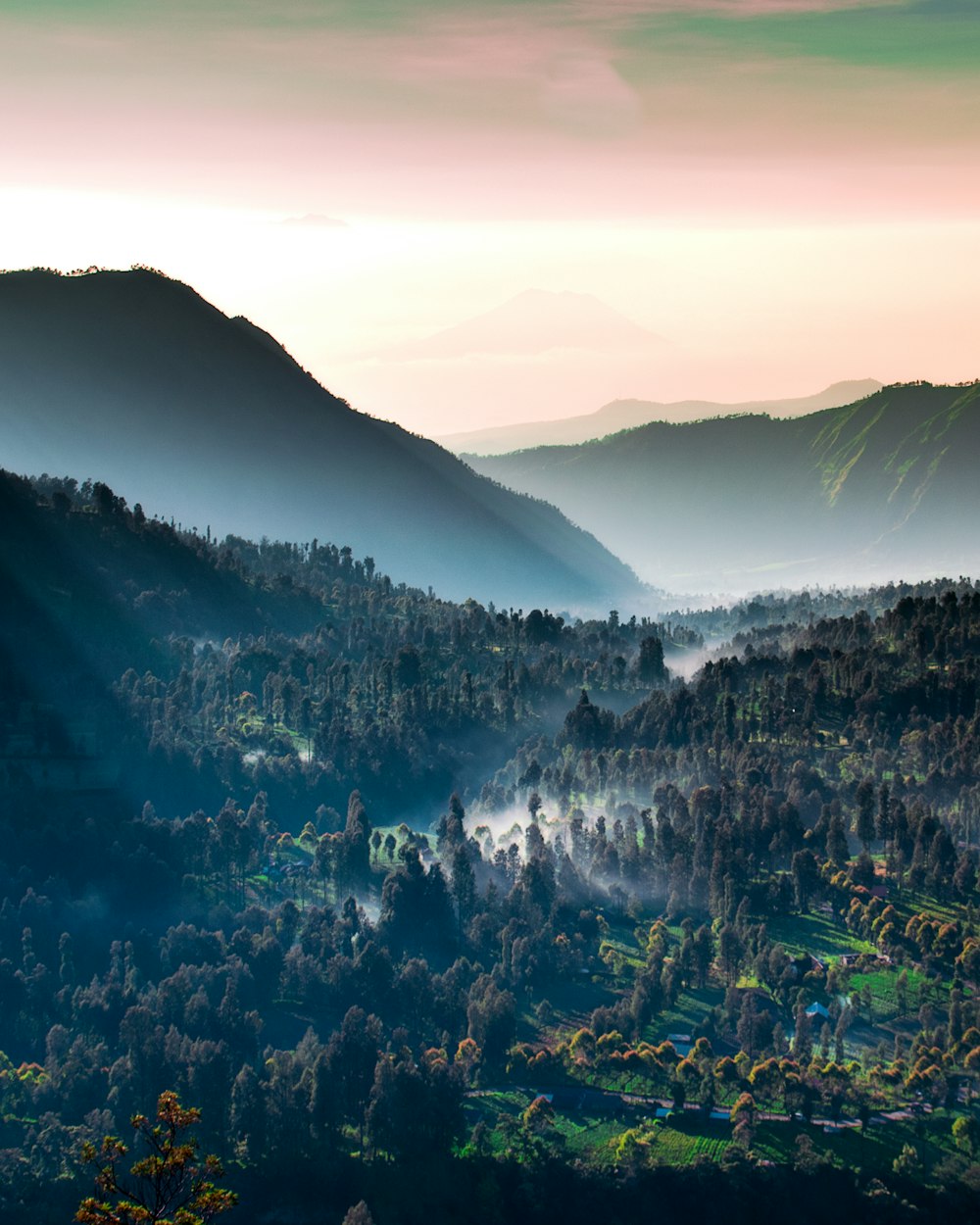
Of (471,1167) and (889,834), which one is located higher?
(889,834)

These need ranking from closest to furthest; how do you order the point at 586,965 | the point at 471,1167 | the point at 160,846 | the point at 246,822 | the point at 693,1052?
1. the point at 471,1167
2. the point at 693,1052
3. the point at 586,965
4. the point at 160,846
5. the point at 246,822

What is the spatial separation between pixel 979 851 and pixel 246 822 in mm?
76324

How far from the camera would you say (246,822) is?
19512 centimetres

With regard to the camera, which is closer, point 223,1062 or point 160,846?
point 223,1062

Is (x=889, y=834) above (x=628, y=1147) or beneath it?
above

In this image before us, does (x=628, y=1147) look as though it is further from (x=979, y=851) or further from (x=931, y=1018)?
(x=979, y=851)

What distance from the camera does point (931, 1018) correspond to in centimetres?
15200

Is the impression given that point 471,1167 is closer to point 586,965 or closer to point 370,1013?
point 370,1013

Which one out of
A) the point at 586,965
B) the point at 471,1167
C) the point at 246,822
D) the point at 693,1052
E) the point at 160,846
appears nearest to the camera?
the point at 471,1167

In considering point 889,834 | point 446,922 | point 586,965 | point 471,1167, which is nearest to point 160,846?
point 446,922

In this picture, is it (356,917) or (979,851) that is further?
(979,851)

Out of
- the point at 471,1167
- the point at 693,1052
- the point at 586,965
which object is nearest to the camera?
the point at 471,1167

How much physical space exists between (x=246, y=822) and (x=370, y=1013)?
46.2 meters

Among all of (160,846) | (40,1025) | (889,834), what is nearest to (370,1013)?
(40,1025)
